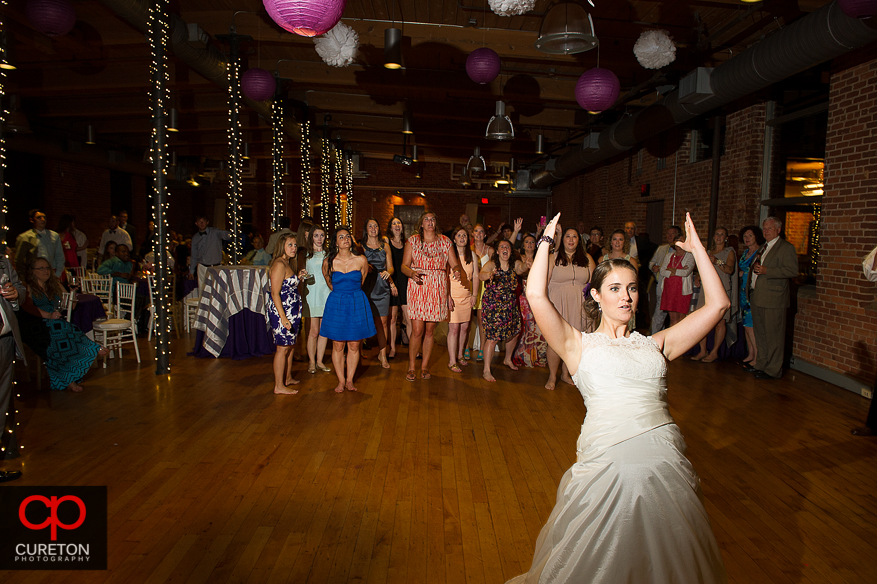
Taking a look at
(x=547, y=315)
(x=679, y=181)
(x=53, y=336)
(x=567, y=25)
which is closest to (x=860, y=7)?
(x=567, y=25)

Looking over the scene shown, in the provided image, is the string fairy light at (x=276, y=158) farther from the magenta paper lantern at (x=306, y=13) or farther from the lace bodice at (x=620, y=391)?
the lace bodice at (x=620, y=391)

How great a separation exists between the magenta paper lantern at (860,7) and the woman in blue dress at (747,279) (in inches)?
117

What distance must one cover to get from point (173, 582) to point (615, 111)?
985cm

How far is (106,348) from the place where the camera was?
5.59m

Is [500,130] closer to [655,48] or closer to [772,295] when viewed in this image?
[655,48]

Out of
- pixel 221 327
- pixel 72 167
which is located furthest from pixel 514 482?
pixel 72 167

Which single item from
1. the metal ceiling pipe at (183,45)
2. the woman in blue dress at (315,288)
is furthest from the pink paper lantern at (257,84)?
the woman in blue dress at (315,288)

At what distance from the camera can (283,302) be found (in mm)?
4785

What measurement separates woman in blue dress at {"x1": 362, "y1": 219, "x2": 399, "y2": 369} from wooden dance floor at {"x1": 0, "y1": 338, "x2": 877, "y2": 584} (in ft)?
2.80

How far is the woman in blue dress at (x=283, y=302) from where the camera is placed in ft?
15.3

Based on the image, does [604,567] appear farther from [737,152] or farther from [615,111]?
[615,111]

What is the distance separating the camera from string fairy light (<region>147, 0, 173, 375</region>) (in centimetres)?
536

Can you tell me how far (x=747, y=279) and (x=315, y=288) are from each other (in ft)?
15.6

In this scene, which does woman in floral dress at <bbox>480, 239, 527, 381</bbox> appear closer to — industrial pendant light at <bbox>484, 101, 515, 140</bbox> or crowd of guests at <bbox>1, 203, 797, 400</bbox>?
crowd of guests at <bbox>1, 203, 797, 400</bbox>
